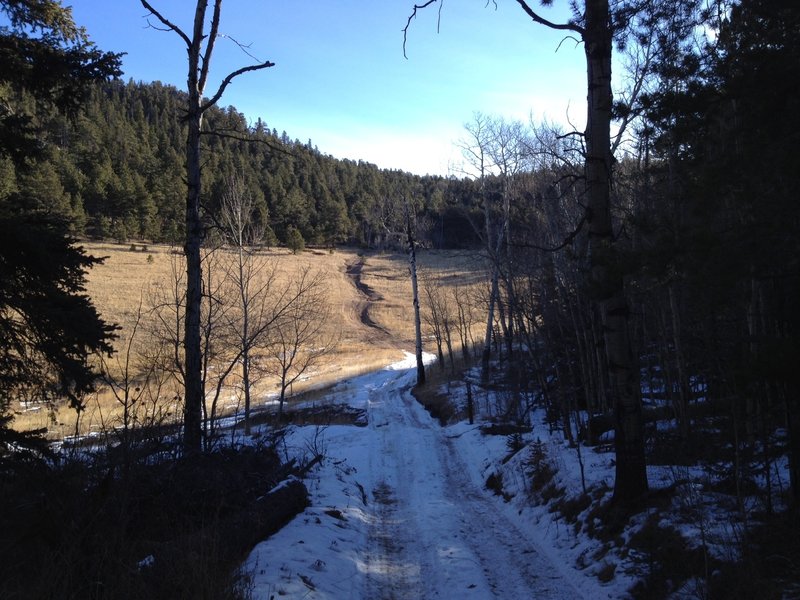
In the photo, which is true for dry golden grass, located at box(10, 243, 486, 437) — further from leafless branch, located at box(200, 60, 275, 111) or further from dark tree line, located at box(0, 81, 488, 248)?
leafless branch, located at box(200, 60, 275, 111)

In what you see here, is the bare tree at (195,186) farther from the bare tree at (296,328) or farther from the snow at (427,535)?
the bare tree at (296,328)

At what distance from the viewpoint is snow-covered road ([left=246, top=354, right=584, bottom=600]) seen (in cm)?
518

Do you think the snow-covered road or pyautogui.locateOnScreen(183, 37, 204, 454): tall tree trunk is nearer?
the snow-covered road

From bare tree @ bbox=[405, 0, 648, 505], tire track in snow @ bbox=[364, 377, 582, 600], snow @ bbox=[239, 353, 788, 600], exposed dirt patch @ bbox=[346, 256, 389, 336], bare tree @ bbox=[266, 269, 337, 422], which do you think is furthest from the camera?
exposed dirt patch @ bbox=[346, 256, 389, 336]

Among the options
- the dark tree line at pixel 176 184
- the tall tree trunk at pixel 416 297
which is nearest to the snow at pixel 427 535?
the tall tree trunk at pixel 416 297

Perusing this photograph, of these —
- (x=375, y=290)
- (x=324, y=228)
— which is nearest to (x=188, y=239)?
(x=375, y=290)

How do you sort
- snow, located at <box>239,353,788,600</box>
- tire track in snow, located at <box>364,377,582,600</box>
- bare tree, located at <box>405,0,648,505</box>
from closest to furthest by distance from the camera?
1. snow, located at <box>239,353,788,600</box>
2. tire track in snow, located at <box>364,377,582,600</box>
3. bare tree, located at <box>405,0,648,505</box>

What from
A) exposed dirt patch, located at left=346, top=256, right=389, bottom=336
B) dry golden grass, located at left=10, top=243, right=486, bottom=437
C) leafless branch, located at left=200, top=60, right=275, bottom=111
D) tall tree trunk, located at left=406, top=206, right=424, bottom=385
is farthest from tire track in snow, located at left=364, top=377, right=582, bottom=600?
exposed dirt patch, located at left=346, top=256, right=389, bottom=336

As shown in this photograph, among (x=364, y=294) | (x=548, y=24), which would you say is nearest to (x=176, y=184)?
(x=364, y=294)

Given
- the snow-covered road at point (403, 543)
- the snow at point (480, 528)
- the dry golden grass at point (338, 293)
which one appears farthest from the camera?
the dry golden grass at point (338, 293)

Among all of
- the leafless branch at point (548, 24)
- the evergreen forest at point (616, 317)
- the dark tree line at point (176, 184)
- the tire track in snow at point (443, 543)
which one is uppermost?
the dark tree line at point (176, 184)

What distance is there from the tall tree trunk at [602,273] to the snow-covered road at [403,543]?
1430 mm

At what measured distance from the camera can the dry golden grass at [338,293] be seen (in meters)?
37.9

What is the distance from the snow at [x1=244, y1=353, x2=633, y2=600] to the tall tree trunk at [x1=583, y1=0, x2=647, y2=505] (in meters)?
1.02
